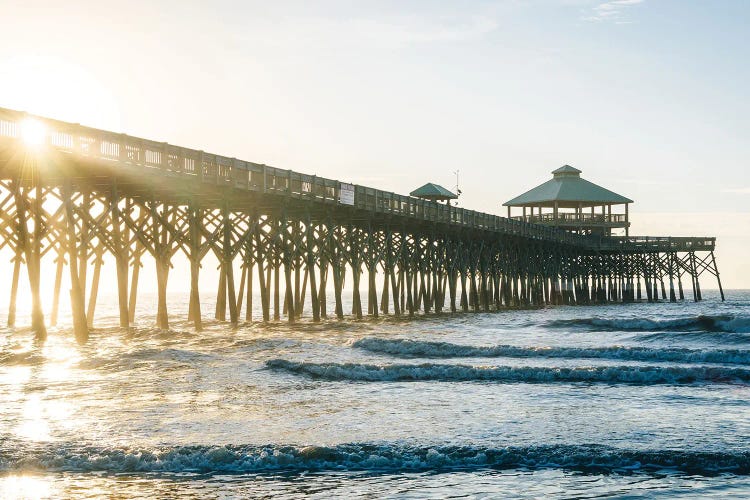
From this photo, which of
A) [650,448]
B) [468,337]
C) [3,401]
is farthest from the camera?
[468,337]

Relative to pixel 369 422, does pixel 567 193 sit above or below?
above

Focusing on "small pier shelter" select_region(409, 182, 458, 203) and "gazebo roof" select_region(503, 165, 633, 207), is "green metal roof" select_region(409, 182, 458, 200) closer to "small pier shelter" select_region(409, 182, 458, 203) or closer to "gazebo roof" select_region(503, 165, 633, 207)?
"small pier shelter" select_region(409, 182, 458, 203)

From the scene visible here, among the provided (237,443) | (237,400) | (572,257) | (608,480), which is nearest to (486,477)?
(608,480)

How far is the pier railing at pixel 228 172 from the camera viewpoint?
21484mm

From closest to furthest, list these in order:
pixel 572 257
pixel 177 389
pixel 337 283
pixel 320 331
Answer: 1. pixel 177 389
2. pixel 320 331
3. pixel 337 283
4. pixel 572 257

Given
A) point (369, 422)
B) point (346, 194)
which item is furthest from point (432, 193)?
point (369, 422)

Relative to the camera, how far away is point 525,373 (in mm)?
17234

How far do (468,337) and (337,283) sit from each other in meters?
10.4

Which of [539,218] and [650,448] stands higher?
[539,218]

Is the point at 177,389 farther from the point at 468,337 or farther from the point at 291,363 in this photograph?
the point at 468,337

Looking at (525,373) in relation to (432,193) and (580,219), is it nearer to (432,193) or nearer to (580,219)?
(432,193)

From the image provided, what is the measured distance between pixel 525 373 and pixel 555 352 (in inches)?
190

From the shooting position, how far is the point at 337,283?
37.1 metres

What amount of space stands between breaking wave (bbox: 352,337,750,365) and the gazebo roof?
168 ft
